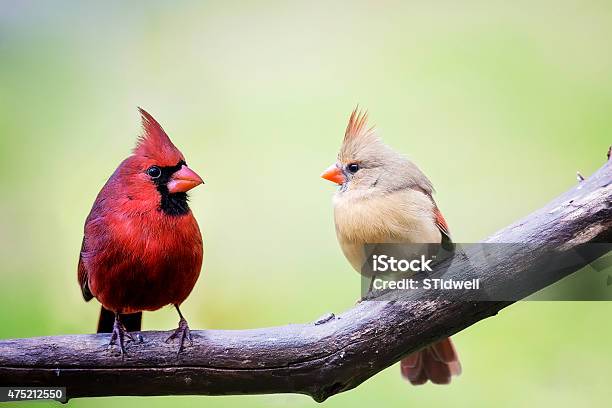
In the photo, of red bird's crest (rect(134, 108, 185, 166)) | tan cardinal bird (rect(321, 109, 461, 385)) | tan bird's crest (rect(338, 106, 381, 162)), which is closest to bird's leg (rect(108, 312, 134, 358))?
red bird's crest (rect(134, 108, 185, 166))

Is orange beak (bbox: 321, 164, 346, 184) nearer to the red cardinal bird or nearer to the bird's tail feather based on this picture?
the red cardinal bird

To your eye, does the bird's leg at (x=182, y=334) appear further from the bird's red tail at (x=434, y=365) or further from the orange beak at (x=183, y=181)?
the bird's red tail at (x=434, y=365)

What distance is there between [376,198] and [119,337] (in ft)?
2.89

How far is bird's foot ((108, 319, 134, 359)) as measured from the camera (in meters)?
2.21

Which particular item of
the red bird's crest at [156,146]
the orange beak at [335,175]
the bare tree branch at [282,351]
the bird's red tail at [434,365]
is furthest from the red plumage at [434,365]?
the red bird's crest at [156,146]

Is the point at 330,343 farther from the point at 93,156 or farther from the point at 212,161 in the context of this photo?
the point at 93,156

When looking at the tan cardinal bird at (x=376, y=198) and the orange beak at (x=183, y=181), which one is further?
the tan cardinal bird at (x=376, y=198)

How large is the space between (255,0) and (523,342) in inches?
64.4

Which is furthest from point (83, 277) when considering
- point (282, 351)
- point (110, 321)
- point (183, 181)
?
point (282, 351)

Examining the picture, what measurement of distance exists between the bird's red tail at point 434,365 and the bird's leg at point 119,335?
3.20 ft

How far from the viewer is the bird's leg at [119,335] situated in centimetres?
221

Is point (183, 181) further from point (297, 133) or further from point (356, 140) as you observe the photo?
point (297, 133)

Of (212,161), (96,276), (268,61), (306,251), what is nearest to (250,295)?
(306,251)

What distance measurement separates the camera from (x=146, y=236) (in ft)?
7.12
